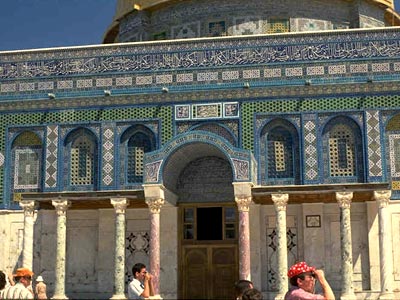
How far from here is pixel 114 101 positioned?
74.6ft

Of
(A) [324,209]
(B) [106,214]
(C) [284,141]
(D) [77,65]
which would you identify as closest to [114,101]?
(D) [77,65]

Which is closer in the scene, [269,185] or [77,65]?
[269,185]

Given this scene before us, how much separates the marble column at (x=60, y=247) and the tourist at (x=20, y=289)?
480 inches

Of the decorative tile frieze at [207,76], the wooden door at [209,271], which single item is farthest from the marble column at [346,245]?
the decorative tile frieze at [207,76]

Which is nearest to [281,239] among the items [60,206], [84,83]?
[60,206]

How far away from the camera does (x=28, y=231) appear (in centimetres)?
2194

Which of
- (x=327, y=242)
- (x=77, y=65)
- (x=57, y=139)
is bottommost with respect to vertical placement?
(x=327, y=242)

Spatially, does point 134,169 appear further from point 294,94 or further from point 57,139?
point 294,94

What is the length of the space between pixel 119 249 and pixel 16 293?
41.0 ft

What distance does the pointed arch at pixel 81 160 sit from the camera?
2256cm

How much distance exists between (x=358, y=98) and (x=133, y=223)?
721 centimetres

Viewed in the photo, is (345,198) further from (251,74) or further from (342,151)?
(251,74)

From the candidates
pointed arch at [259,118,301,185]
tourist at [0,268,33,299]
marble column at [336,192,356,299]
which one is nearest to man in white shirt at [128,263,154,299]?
tourist at [0,268,33,299]

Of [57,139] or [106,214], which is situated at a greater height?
[57,139]
